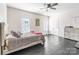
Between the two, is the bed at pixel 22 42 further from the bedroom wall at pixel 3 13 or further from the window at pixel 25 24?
the bedroom wall at pixel 3 13

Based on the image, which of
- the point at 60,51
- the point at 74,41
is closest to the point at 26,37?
the point at 60,51

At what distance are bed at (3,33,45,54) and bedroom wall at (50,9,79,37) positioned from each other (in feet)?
1.08

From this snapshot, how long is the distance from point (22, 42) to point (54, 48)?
63 cm

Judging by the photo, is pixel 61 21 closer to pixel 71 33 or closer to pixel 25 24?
pixel 71 33

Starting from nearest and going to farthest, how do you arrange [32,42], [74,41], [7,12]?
[7,12]
[74,41]
[32,42]

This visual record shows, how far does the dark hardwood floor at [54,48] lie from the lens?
5.20 ft

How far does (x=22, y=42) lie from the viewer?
1.63 m

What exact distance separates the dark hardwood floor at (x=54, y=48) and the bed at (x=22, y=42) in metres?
0.08

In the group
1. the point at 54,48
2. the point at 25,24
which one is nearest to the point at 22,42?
the point at 25,24

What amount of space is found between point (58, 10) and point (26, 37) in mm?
829

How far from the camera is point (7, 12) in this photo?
151 centimetres

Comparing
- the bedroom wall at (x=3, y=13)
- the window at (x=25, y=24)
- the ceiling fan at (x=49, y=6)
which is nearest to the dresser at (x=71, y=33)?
the ceiling fan at (x=49, y=6)

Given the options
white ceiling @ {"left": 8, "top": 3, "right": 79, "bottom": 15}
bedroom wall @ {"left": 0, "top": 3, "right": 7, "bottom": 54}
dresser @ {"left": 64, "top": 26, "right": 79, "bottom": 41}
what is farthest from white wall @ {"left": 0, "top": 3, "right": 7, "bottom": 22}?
dresser @ {"left": 64, "top": 26, "right": 79, "bottom": 41}
